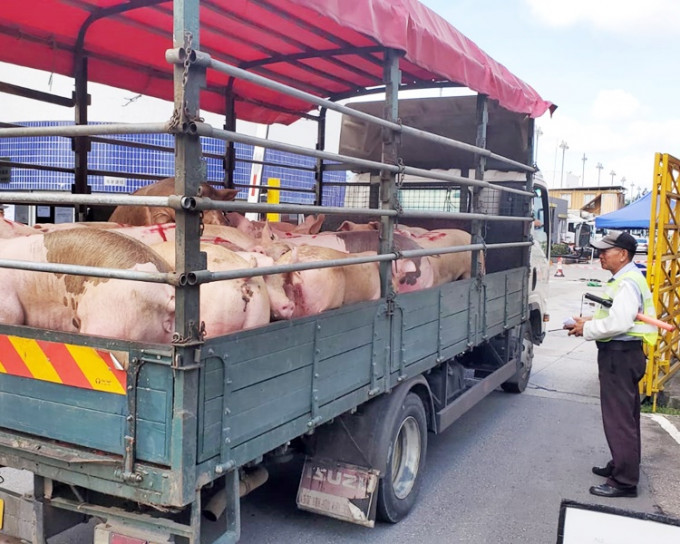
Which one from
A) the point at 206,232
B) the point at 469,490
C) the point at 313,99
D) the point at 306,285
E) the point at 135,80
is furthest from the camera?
the point at 135,80

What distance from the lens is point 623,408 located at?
4.86 m

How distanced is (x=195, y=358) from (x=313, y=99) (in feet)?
4.63

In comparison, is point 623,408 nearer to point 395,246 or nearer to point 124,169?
point 395,246

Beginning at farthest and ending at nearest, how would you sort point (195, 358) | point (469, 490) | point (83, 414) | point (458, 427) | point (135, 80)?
point (458, 427)
point (135, 80)
point (469, 490)
point (83, 414)
point (195, 358)

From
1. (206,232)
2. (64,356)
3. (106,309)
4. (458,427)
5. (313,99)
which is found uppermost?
(313,99)

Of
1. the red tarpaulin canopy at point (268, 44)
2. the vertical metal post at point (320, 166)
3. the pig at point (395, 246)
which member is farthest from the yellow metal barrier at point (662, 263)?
the vertical metal post at point (320, 166)

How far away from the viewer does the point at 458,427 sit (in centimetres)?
637

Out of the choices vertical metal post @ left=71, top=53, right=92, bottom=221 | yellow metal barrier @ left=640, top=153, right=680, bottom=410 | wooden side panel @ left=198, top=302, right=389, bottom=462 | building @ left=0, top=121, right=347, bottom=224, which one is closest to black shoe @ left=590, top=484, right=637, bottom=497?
wooden side panel @ left=198, top=302, right=389, bottom=462

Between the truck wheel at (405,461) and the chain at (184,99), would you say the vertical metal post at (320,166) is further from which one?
the chain at (184,99)

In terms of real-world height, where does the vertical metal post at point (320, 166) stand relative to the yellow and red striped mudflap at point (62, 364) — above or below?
above

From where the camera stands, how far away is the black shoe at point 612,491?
4.77 meters

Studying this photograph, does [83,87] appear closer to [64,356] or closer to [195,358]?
[64,356]

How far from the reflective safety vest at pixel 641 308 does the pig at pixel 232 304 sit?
10.1 feet

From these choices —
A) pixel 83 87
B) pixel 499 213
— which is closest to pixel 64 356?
pixel 83 87
